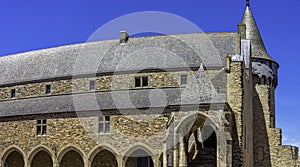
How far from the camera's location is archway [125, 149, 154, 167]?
30094mm

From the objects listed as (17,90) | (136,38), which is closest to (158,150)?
(136,38)

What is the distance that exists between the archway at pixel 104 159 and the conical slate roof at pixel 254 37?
12993 millimetres

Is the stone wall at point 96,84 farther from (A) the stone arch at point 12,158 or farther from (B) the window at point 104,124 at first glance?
(A) the stone arch at point 12,158

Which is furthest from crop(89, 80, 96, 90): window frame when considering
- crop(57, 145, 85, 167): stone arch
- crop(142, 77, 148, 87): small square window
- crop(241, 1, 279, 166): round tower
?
crop(241, 1, 279, 166): round tower

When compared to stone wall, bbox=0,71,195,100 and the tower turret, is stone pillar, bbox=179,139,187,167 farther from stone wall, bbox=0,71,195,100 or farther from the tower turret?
the tower turret

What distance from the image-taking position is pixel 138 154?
30172 mm

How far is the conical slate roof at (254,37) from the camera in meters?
37.5

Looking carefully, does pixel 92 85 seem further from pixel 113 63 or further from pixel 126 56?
pixel 126 56

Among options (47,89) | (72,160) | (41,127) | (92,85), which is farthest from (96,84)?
(72,160)

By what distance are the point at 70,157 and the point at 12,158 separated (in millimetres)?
5058

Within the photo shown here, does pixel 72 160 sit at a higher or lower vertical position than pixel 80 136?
lower

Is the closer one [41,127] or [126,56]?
[41,127]

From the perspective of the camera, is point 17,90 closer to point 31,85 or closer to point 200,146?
point 31,85

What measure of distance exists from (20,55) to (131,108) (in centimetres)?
1568
